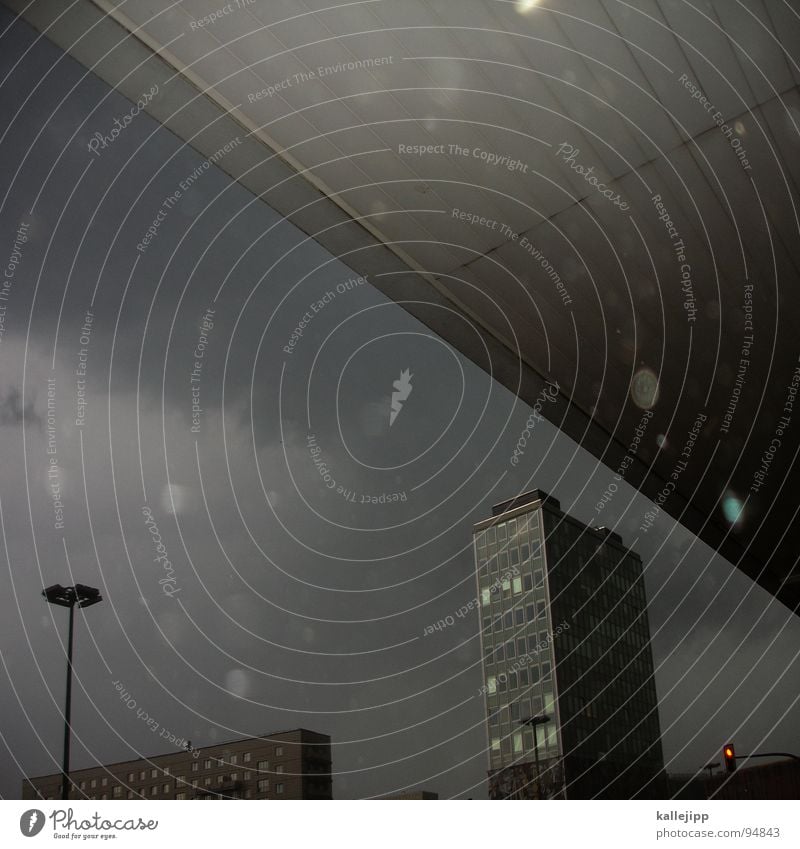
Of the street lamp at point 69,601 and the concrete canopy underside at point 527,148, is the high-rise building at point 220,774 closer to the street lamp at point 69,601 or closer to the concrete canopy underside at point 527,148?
the street lamp at point 69,601

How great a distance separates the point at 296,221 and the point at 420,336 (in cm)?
302

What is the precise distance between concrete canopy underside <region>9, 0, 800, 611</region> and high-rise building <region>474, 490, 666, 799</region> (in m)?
9.44

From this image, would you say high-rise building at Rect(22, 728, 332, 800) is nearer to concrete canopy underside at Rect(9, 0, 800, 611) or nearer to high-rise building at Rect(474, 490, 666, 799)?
concrete canopy underside at Rect(9, 0, 800, 611)

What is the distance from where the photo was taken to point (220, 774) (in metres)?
6.89

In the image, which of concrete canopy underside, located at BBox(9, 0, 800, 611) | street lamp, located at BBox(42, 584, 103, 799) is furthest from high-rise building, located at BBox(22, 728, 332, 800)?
concrete canopy underside, located at BBox(9, 0, 800, 611)

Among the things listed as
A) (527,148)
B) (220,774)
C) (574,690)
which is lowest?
(220,774)

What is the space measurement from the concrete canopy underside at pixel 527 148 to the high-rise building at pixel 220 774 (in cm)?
488

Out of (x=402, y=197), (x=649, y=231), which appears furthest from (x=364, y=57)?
(x=649, y=231)

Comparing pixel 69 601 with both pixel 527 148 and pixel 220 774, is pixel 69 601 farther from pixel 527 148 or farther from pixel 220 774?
pixel 527 148

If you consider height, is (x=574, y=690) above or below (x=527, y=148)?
above

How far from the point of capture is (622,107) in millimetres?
6551

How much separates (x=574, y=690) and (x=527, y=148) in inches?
2364

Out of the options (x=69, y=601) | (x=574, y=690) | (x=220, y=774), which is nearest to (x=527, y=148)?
(x=69, y=601)

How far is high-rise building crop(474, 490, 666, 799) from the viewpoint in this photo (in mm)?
32031
